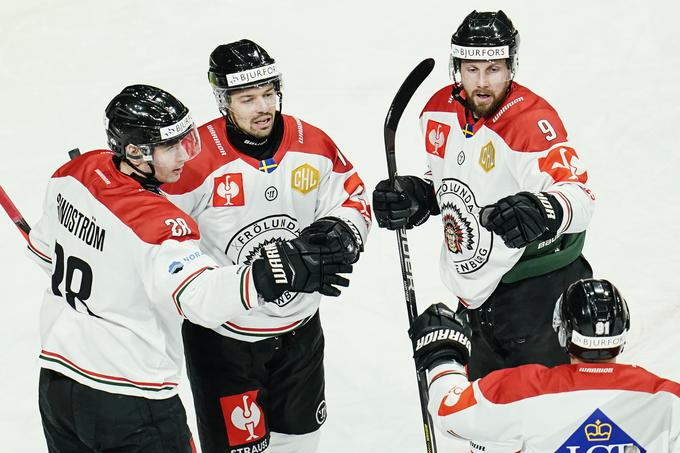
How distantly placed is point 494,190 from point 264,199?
2.25ft

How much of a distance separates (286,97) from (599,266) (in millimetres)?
2185

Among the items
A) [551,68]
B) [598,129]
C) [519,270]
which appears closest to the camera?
[519,270]

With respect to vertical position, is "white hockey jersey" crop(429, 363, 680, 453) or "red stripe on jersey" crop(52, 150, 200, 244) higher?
"red stripe on jersey" crop(52, 150, 200, 244)

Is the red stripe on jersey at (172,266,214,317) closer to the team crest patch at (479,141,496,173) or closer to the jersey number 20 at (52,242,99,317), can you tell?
the jersey number 20 at (52,242,99,317)

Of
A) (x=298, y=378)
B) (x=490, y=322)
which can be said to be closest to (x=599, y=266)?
(x=490, y=322)

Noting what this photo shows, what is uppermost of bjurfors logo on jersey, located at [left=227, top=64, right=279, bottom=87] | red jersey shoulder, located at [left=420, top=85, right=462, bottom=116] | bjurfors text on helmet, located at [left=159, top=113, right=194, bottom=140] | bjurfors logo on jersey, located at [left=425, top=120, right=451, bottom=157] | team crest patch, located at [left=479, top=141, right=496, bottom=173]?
bjurfors logo on jersey, located at [left=227, top=64, right=279, bottom=87]

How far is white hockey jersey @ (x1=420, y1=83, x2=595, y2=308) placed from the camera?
2.97m

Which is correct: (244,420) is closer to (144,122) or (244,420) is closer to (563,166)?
(144,122)

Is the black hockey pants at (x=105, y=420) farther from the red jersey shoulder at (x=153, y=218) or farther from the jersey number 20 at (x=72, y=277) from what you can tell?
the red jersey shoulder at (x=153, y=218)

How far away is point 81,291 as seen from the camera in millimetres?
2754

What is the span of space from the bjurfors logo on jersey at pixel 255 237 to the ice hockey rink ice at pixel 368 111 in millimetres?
1066

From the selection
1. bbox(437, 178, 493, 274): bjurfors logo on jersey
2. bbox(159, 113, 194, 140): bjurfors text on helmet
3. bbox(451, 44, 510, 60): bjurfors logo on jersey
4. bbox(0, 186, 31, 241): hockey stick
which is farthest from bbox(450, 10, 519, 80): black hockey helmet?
bbox(0, 186, 31, 241): hockey stick

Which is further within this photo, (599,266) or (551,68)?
(551,68)

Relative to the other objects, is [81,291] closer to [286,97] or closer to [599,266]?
[599,266]
